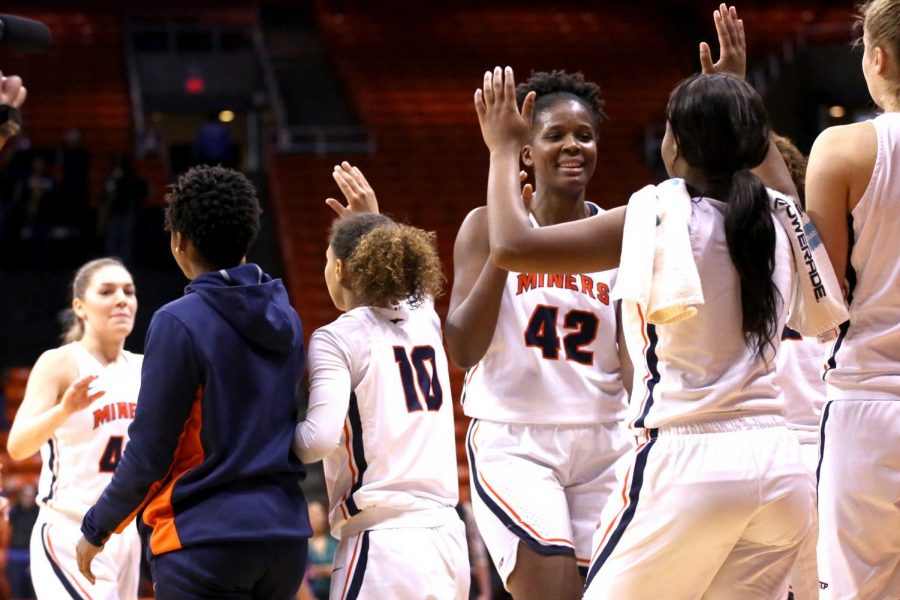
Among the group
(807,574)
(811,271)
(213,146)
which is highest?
(213,146)

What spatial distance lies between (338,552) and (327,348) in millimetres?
648

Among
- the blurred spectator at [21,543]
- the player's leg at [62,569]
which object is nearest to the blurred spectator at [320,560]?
the blurred spectator at [21,543]

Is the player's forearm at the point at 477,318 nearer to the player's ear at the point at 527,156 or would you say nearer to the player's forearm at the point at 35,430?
the player's ear at the point at 527,156

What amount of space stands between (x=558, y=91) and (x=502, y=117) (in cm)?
118

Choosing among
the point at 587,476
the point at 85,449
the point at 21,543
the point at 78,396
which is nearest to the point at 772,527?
the point at 587,476

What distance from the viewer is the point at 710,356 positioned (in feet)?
9.28

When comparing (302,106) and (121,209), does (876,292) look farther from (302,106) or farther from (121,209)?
(302,106)

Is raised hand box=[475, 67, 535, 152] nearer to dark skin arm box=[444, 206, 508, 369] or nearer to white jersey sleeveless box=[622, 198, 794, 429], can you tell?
white jersey sleeveless box=[622, 198, 794, 429]

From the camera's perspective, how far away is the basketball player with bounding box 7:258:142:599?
5031 millimetres

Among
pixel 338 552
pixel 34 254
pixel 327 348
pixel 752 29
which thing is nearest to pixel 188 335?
pixel 327 348

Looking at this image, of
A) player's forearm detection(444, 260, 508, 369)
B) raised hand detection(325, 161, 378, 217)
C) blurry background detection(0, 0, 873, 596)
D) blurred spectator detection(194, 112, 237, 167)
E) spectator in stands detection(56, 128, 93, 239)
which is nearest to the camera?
player's forearm detection(444, 260, 508, 369)

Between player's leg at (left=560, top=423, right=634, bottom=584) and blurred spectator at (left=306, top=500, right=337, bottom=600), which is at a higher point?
player's leg at (left=560, top=423, right=634, bottom=584)

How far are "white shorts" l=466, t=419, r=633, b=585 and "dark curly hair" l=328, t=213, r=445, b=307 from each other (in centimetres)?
50

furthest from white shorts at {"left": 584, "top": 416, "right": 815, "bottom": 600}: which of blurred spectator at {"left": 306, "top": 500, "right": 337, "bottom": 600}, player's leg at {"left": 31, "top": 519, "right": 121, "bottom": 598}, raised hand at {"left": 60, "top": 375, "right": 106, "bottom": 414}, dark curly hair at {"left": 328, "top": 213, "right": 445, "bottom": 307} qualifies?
blurred spectator at {"left": 306, "top": 500, "right": 337, "bottom": 600}
